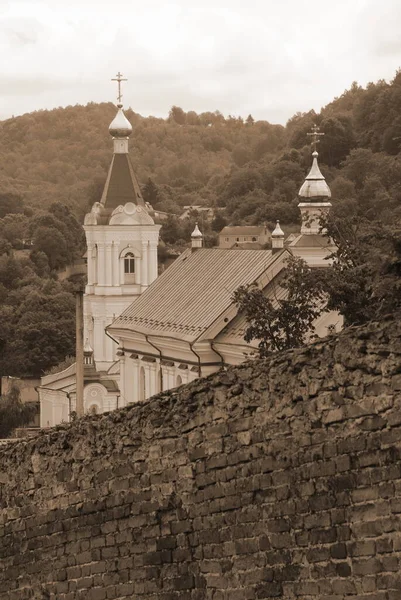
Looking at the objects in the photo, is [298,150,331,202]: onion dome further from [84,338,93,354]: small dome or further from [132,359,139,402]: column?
[84,338,93,354]: small dome

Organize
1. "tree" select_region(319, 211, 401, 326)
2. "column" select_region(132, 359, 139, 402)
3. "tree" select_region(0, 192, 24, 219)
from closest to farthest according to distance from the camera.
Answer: "tree" select_region(319, 211, 401, 326), "column" select_region(132, 359, 139, 402), "tree" select_region(0, 192, 24, 219)

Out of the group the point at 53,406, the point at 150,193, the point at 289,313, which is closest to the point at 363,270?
the point at 289,313

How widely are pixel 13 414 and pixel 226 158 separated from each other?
108 metres

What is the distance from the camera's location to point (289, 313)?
2641cm

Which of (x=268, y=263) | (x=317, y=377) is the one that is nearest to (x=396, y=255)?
(x=317, y=377)

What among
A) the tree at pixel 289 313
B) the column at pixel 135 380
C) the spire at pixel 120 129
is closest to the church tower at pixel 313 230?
the column at pixel 135 380

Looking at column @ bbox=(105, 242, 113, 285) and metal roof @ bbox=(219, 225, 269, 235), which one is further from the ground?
metal roof @ bbox=(219, 225, 269, 235)

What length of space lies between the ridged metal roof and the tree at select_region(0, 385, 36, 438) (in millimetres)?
24981

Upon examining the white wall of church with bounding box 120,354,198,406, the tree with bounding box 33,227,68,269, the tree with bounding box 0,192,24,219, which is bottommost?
the white wall of church with bounding box 120,354,198,406

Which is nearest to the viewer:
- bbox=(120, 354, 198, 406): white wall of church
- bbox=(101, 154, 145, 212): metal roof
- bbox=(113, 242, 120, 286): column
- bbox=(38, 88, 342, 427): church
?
bbox=(38, 88, 342, 427): church

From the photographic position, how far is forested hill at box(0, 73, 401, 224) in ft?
355

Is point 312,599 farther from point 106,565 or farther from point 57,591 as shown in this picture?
point 57,591

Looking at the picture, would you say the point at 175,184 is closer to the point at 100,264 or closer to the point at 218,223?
the point at 218,223

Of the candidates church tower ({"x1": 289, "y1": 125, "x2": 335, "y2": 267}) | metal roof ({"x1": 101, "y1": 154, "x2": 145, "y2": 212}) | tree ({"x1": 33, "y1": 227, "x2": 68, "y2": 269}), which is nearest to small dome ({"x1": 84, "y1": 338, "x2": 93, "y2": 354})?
metal roof ({"x1": 101, "y1": 154, "x2": 145, "y2": 212})
